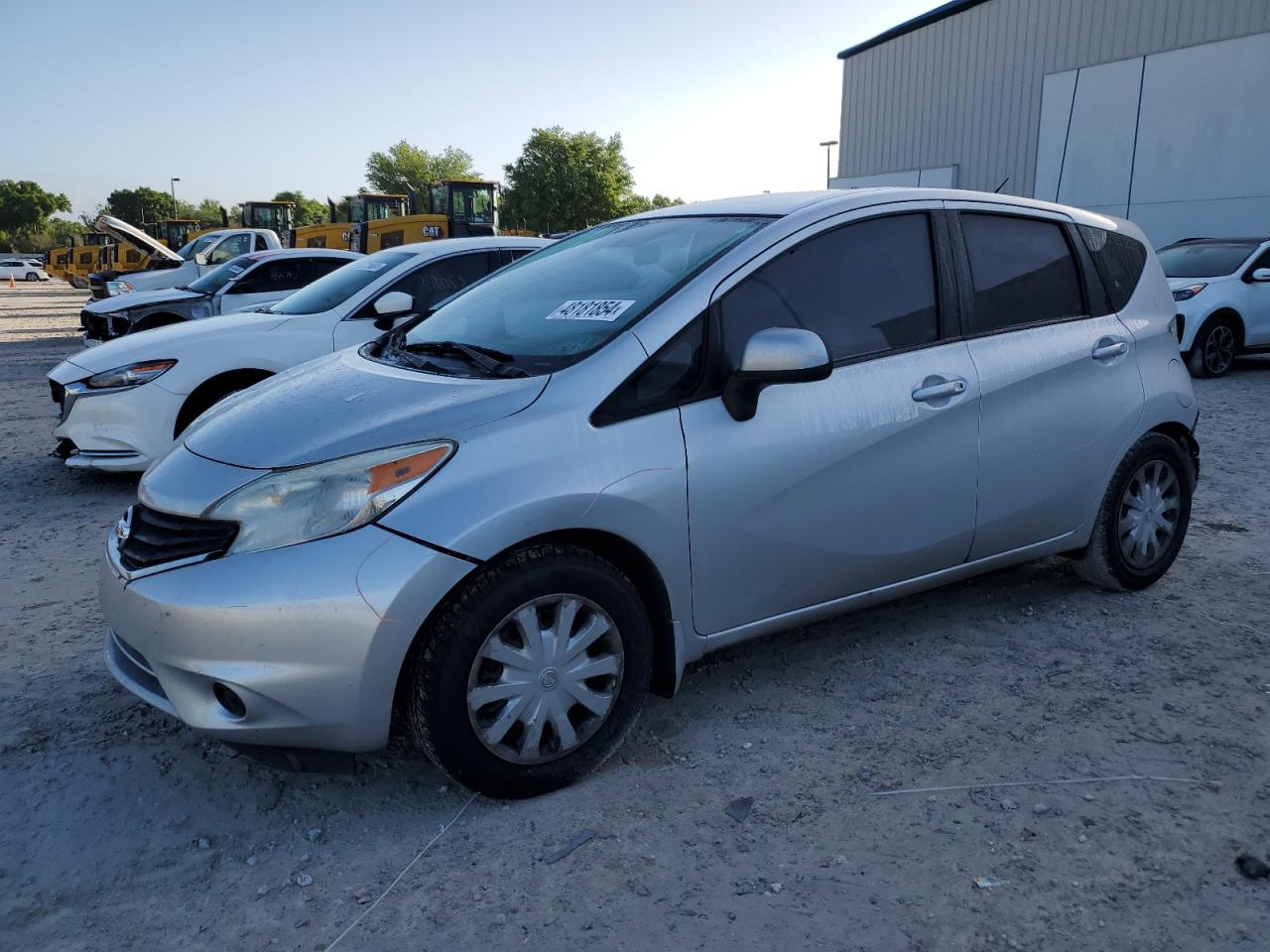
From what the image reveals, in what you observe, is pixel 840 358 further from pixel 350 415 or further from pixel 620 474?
pixel 350 415

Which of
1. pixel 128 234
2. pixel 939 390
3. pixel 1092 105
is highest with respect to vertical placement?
pixel 1092 105

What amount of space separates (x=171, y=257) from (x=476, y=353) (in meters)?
21.7

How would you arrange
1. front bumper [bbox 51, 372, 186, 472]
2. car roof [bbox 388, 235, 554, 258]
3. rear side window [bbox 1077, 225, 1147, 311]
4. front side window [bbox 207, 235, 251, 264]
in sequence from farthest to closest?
front side window [bbox 207, 235, 251, 264], car roof [bbox 388, 235, 554, 258], front bumper [bbox 51, 372, 186, 472], rear side window [bbox 1077, 225, 1147, 311]

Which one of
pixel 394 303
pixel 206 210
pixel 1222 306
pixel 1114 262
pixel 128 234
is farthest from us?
pixel 206 210

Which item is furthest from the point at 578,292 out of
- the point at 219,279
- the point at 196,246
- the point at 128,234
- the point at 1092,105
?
the point at 128,234

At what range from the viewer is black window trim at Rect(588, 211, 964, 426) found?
2.81m

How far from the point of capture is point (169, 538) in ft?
8.63

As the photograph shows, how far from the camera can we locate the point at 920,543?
3.40 meters

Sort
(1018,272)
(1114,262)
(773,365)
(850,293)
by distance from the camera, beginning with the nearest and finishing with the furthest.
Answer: (773,365) < (850,293) < (1018,272) < (1114,262)

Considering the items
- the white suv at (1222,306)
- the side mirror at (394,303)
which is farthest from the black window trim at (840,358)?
the white suv at (1222,306)

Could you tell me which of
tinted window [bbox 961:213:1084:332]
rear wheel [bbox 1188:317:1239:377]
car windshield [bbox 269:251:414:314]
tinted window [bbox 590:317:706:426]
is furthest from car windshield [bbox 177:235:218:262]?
tinted window [bbox 590:317:706:426]

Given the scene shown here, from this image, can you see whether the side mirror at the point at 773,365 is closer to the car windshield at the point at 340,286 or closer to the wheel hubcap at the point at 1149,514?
the wheel hubcap at the point at 1149,514

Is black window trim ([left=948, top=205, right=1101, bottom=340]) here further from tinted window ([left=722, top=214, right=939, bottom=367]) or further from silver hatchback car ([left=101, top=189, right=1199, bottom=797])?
tinted window ([left=722, top=214, right=939, bottom=367])

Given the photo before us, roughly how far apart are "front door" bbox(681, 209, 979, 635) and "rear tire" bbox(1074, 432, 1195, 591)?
2.95 feet
